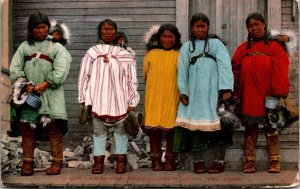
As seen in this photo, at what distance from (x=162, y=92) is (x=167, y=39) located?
0.52m

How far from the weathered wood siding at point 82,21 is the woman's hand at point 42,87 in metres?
0.46

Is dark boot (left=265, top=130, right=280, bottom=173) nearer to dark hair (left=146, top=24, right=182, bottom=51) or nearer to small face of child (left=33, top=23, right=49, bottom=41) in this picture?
dark hair (left=146, top=24, right=182, bottom=51)

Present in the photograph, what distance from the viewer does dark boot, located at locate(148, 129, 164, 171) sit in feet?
18.4

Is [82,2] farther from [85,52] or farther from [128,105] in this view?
[128,105]

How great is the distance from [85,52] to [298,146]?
2381 millimetres

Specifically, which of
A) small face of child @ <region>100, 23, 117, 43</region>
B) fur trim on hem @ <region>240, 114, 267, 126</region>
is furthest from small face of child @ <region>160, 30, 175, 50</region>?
fur trim on hem @ <region>240, 114, 267, 126</region>

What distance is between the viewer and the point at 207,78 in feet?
18.1

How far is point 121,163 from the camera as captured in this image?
552cm

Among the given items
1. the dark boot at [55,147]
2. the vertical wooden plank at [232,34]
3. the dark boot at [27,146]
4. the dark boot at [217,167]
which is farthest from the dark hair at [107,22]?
the dark boot at [217,167]

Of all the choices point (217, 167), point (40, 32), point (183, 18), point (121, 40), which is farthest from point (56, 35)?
point (217, 167)

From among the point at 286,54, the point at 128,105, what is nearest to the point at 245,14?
Answer: the point at 286,54

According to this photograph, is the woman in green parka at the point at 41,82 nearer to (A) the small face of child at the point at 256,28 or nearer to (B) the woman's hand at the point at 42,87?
(B) the woman's hand at the point at 42,87

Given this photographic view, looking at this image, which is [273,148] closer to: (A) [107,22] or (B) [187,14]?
(B) [187,14]

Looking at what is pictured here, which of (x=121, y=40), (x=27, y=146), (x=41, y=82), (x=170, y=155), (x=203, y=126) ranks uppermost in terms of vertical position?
(x=121, y=40)
